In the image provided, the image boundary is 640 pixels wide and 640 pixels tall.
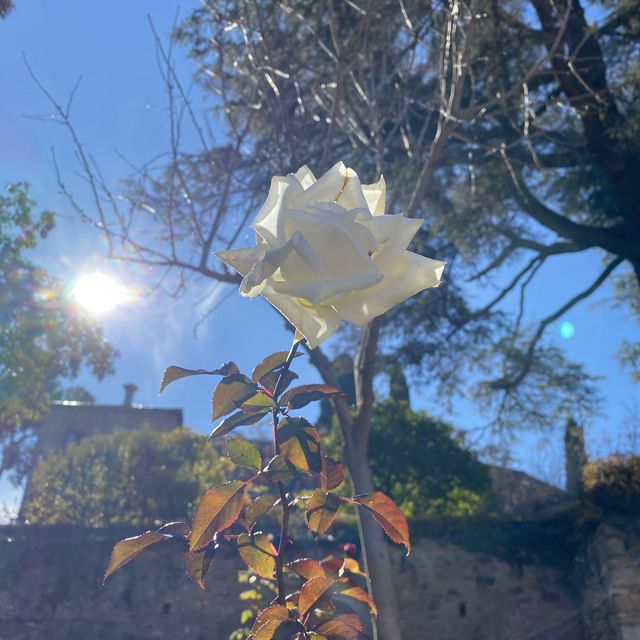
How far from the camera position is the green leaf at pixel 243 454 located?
130cm

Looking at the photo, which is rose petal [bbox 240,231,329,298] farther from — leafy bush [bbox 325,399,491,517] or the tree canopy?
leafy bush [bbox 325,399,491,517]

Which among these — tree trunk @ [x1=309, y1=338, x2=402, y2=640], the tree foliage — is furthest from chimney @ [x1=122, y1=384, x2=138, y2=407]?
tree trunk @ [x1=309, y1=338, x2=402, y2=640]

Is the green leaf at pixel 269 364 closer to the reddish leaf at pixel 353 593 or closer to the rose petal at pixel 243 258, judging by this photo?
the rose petal at pixel 243 258

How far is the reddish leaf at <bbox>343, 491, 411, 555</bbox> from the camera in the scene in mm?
1320

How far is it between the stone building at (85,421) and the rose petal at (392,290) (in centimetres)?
2117

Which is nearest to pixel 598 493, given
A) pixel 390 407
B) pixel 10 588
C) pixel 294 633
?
pixel 390 407

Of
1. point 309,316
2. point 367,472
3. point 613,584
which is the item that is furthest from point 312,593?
point 613,584

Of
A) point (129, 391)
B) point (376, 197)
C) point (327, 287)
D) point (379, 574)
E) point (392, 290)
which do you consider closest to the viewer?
point (327, 287)

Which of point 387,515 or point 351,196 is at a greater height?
point 351,196

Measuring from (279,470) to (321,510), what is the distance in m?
0.16

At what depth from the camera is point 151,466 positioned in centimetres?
1091

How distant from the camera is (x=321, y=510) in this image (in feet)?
4.33

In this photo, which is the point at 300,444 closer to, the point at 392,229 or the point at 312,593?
the point at 312,593

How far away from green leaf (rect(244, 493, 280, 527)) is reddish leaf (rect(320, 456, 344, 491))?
11 centimetres
